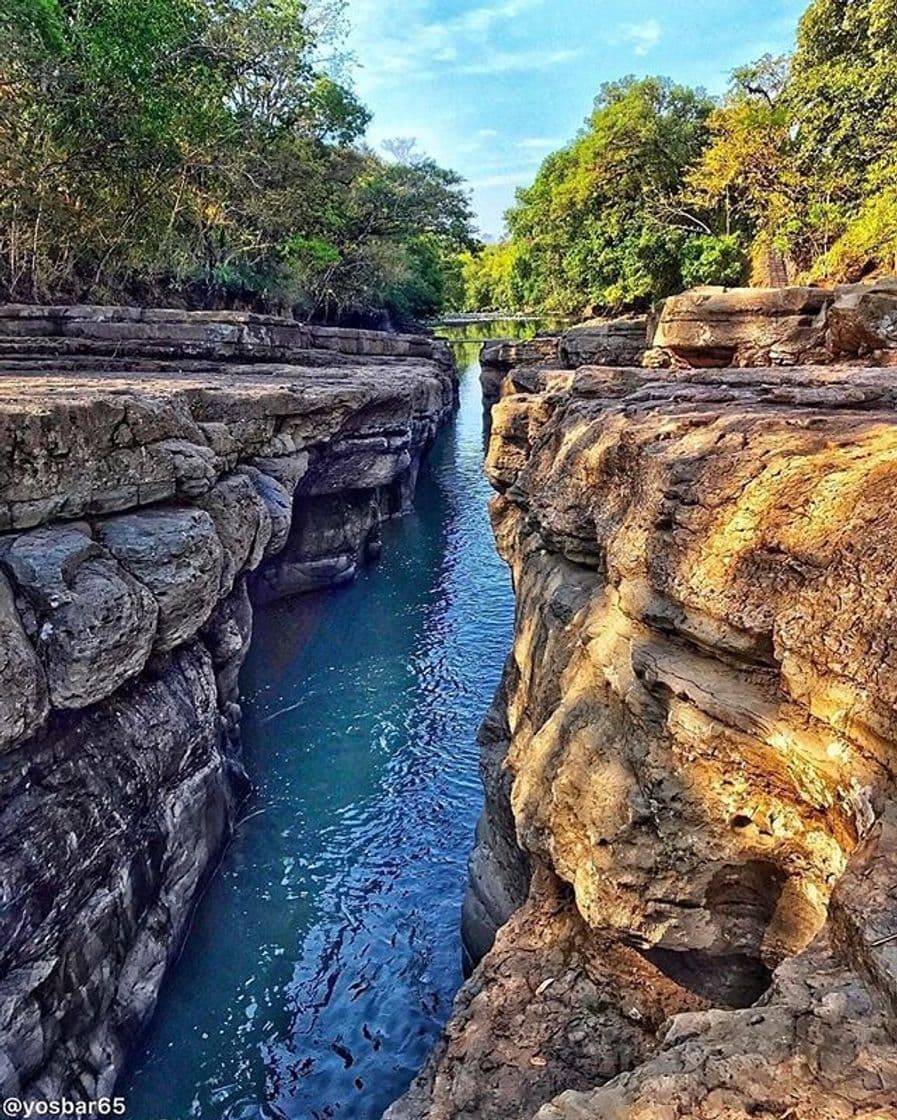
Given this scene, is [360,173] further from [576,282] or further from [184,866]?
[184,866]

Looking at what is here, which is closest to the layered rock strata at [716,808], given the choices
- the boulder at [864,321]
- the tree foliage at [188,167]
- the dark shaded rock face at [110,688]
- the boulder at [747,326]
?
the boulder at [864,321]

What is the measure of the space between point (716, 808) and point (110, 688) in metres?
5.25

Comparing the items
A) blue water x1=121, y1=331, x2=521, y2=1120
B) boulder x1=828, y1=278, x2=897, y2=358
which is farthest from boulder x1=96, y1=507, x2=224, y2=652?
boulder x1=828, y1=278, x2=897, y2=358

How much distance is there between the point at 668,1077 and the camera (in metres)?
2.71

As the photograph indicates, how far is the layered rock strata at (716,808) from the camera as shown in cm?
269

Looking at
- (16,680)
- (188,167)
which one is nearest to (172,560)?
(16,680)

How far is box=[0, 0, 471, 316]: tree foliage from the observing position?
1550 centimetres

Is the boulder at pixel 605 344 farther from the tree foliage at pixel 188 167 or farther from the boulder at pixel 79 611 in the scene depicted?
the boulder at pixel 79 611

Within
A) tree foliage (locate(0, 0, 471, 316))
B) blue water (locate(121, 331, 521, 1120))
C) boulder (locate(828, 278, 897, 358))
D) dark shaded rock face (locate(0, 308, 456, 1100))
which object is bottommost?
blue water (locate(121, 331, 521, 1120))

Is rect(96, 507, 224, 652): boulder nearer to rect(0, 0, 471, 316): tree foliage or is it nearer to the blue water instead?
the blue water

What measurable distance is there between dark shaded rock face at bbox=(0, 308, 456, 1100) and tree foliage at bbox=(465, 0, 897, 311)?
1908 cm

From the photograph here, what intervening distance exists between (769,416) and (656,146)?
110 ft

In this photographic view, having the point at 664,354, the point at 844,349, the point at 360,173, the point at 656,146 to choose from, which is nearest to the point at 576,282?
the point at 656,146

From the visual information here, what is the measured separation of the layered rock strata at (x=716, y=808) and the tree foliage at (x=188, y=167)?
615 inches
